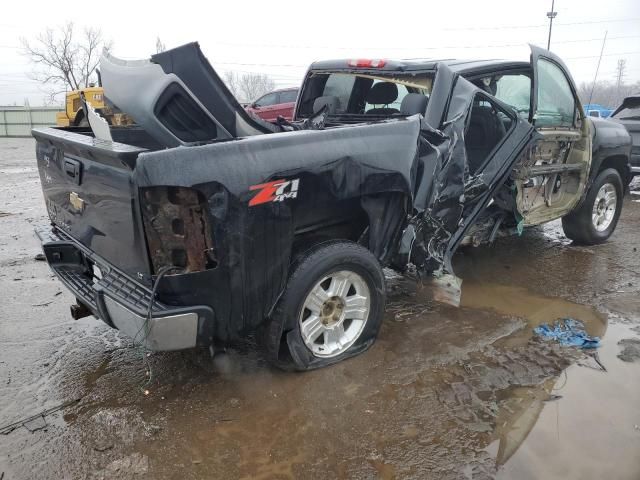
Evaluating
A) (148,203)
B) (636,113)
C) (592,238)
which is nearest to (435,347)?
(148,203)

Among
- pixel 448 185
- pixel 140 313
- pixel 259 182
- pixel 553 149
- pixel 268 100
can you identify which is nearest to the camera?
pixel 140 313

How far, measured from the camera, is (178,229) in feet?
8.11

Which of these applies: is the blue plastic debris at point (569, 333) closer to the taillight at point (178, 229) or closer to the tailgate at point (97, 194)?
the taillight at point (178, 229)

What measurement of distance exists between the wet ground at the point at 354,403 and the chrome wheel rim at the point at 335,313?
6.7 inches

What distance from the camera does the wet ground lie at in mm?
2404

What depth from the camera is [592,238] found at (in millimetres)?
5957

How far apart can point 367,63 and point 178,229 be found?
255 centimetres

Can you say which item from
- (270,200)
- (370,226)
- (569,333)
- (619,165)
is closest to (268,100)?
(619,165)

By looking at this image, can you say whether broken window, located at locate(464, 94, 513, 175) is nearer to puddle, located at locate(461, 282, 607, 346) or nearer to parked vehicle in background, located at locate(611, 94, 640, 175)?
puddle, located at locate(461, 282, 607, 346)

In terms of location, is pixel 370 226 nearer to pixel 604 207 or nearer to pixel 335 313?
pixel 335 313

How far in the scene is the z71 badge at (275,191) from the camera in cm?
253

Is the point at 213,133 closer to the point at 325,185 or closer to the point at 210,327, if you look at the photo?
the point at 325,185

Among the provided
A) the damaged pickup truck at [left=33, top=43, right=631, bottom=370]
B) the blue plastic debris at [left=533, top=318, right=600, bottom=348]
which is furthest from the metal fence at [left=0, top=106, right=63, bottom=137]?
the blue plastic debris at [left=533, top=318, right=600, bottom=348]

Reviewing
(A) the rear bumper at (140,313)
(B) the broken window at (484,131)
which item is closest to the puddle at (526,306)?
(B) the broken window at (484,131)
